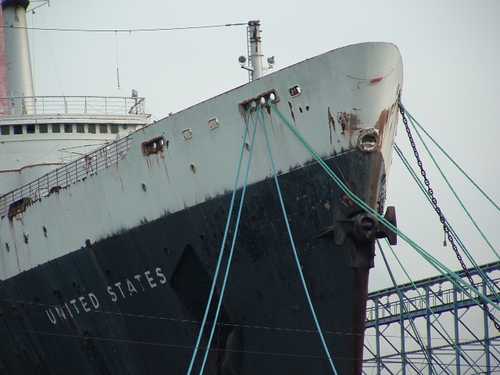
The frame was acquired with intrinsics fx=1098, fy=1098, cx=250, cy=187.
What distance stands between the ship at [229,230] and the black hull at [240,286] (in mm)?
25

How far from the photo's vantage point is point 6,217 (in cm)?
2644

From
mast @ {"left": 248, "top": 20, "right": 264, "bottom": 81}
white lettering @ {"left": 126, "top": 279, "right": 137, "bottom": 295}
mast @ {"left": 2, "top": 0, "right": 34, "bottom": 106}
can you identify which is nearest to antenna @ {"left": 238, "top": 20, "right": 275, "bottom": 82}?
mast @ {"left": 248, "top": 20, "right": 264, "bottom": 81}

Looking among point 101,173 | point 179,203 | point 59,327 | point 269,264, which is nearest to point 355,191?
point 269,264

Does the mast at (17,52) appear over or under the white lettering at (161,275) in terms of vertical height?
over

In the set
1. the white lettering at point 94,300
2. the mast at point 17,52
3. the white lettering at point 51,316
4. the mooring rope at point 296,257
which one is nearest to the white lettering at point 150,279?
the white lettering at point 94,300

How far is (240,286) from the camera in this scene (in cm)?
2112

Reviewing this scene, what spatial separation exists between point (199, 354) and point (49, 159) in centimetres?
1043

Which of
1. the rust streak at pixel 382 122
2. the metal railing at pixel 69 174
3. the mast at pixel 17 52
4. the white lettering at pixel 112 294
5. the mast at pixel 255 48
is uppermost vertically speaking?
the mast at pixel 17 52

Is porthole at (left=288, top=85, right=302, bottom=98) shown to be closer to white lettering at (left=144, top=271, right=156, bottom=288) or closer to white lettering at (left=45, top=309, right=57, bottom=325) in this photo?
white lettering at (left=144, top=271, right=156, bottom=288)

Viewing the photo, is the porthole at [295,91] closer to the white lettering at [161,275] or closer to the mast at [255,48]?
the mast at [255,48]

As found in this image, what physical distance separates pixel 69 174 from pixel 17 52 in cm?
961

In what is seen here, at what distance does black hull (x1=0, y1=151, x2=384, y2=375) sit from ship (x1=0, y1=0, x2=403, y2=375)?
0.08 ft

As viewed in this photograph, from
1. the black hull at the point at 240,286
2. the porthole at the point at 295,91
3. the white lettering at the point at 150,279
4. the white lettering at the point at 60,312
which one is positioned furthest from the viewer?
the white lettering at the point at 60,312

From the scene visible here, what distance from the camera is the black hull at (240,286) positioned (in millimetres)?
20078
